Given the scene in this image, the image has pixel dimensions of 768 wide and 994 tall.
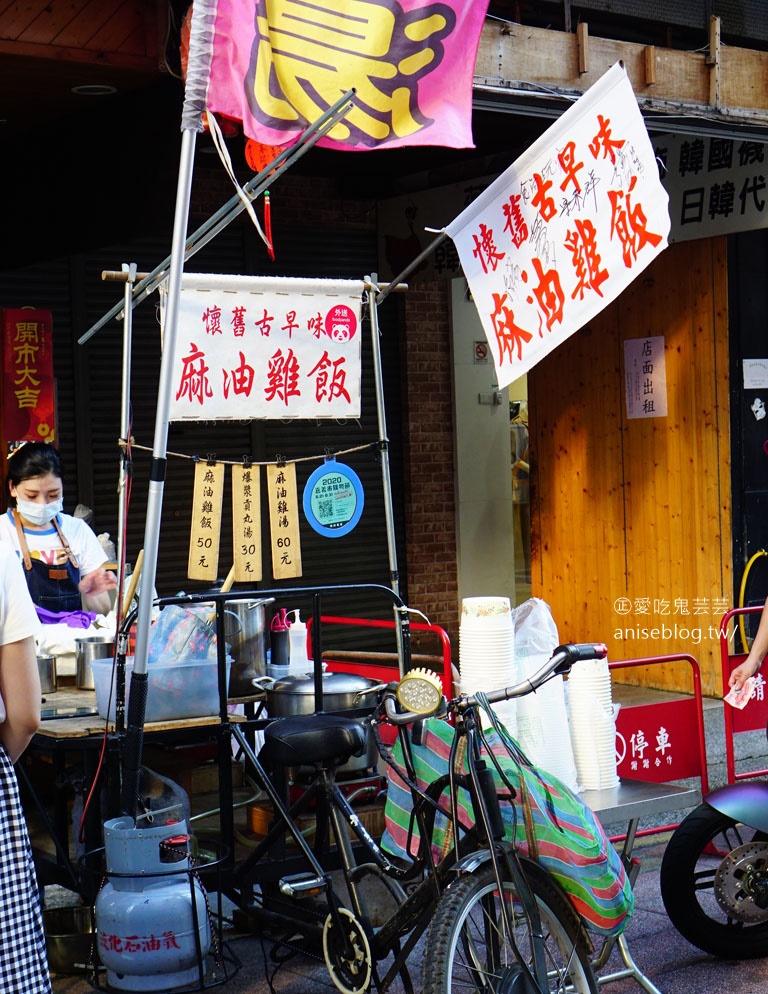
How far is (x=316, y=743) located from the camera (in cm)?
460

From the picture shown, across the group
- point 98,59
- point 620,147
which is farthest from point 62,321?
point 620,147

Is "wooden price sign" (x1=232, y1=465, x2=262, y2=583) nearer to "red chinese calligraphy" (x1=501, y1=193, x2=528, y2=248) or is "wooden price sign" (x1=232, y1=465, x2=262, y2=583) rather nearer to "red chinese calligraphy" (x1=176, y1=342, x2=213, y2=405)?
"red chinese calligraphy" (x1=176, y1=342, x2=213, y2=405)

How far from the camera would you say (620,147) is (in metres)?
5.50

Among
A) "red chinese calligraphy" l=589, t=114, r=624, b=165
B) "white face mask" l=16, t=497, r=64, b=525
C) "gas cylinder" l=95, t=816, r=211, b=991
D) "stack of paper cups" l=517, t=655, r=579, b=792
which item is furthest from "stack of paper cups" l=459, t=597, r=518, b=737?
"white face mask" l=16, t=497, r=64, b=525

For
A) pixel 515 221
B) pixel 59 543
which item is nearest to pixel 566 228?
pixel 515 221

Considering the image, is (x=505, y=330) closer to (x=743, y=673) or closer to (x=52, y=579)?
(x=743, y=673)

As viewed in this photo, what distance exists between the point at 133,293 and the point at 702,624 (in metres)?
5.58

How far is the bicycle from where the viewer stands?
3.94 meters

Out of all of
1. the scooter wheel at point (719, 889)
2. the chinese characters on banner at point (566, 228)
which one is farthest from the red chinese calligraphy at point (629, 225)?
the scooter wheel at point (719, 889)

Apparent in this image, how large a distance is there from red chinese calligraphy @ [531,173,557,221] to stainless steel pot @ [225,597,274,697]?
2060 mm

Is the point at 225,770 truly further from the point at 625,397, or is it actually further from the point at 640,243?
the point at 625,397

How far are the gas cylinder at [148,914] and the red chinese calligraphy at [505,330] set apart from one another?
2.53m

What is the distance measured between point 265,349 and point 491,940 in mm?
2736

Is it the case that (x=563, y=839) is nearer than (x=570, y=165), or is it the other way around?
(x=563, y=839)
